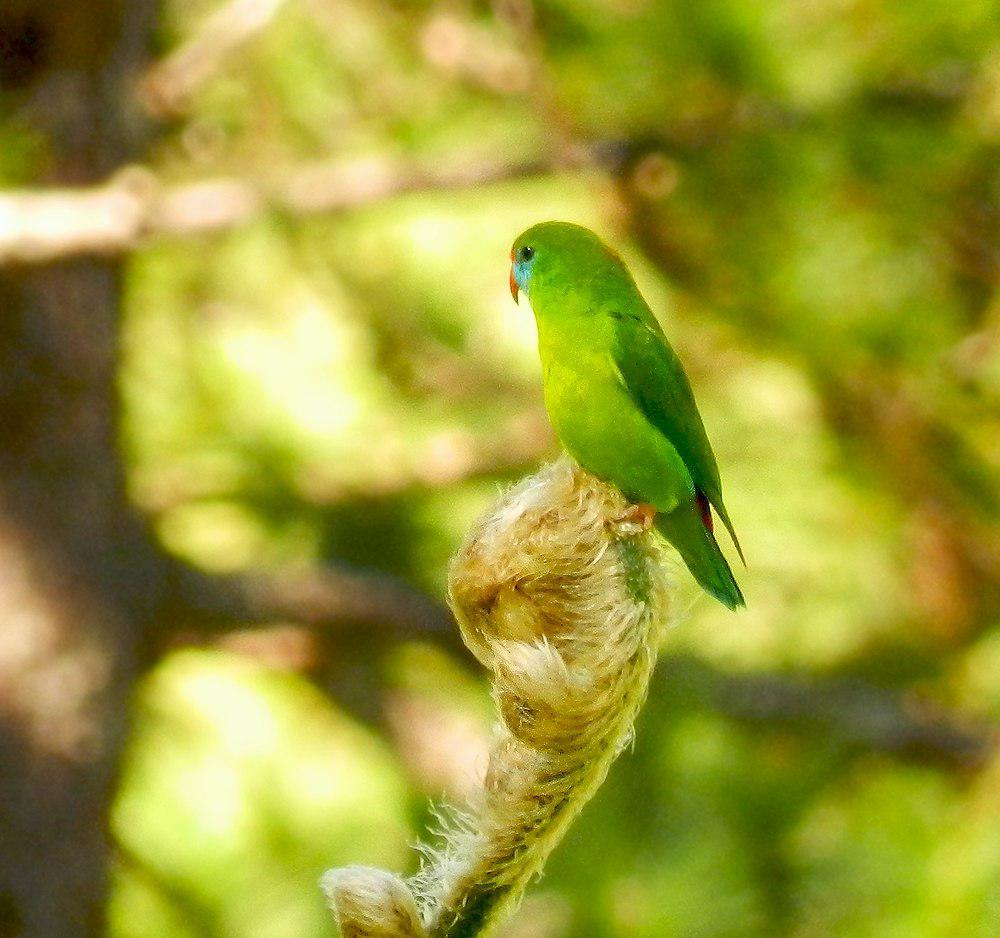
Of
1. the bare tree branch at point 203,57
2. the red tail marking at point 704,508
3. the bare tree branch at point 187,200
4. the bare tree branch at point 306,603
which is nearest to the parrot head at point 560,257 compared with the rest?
the red tail marking at point 704,508

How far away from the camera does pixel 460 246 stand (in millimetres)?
3156

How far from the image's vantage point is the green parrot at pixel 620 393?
182cm

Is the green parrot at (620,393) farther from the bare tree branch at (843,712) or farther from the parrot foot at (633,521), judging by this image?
the bare tree branch at (843,712)

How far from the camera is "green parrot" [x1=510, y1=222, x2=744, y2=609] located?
1.82 m

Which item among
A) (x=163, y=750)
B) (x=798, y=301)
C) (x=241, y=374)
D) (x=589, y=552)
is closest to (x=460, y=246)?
(x=241, y=374)

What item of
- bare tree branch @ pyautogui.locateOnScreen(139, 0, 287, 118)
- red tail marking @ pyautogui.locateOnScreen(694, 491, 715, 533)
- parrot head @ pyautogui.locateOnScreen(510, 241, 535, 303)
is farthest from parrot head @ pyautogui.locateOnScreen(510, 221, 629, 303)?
bare tree branch @ pyautogui.locateOnScreen(139, 0, 287, 118)

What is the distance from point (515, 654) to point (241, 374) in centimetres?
202

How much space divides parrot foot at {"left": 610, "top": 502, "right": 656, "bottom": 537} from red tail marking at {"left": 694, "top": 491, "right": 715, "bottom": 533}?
0.21 meters

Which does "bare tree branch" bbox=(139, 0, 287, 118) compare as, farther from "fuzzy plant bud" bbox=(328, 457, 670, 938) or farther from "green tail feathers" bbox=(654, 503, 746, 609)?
"fuzzy plant bud" bbox=(328, 457, 670, 938)

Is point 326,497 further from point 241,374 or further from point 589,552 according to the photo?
point 589,552

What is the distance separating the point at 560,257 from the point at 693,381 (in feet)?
3.18

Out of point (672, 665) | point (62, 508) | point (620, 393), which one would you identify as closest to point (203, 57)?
point (62, 508)

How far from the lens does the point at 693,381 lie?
9.58 ft

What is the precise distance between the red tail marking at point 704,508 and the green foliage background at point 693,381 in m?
0.78
